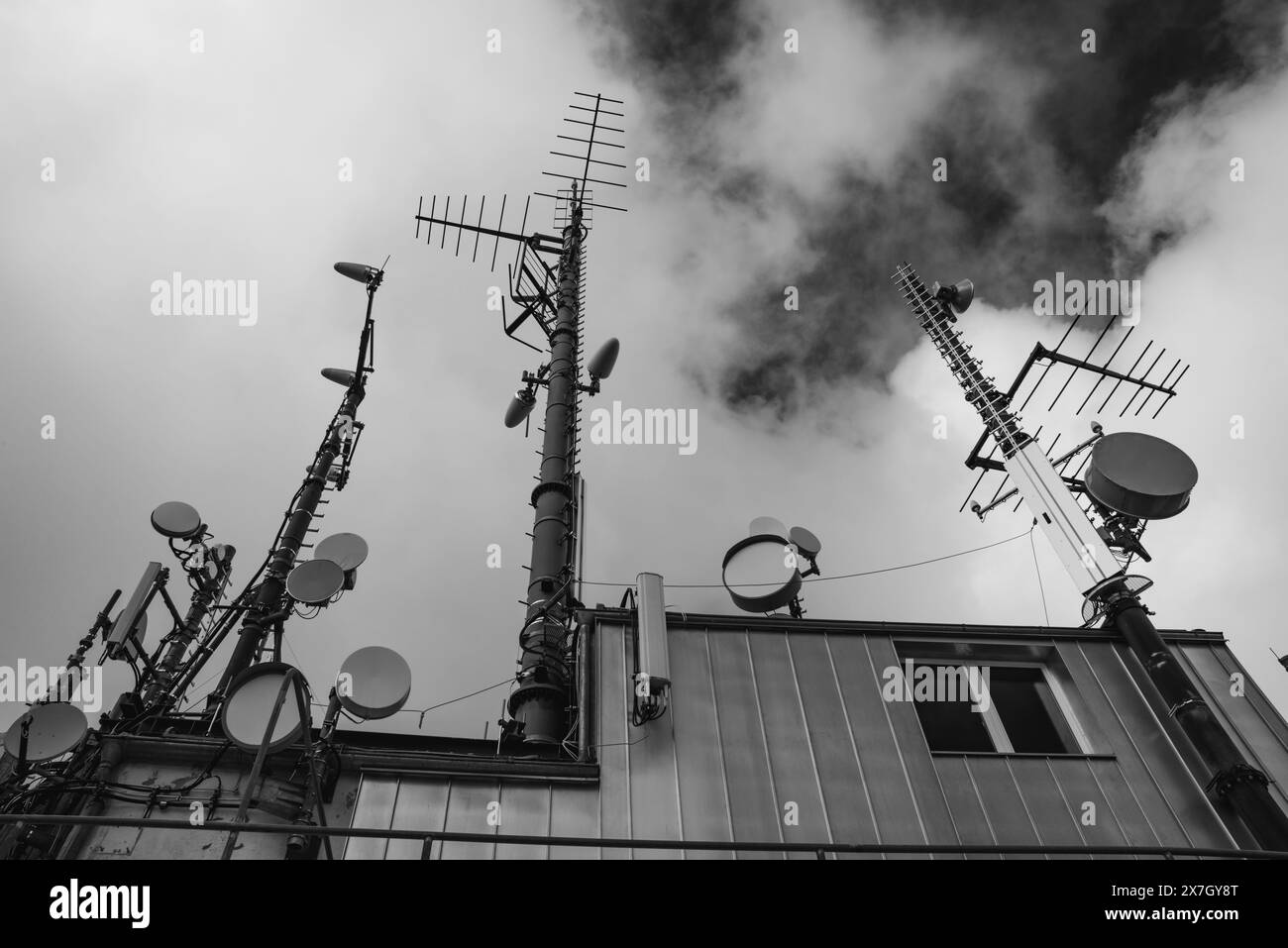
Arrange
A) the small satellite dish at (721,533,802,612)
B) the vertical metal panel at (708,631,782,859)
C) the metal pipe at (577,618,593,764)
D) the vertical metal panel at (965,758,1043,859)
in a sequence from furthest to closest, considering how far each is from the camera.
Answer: the small satellite dish at (721,533,802,612)
the metal pipe at (577,618,593,764)
the vertical metal panel at (965,758,1043,859)
the vertical metal panel at (708,631,782,859)

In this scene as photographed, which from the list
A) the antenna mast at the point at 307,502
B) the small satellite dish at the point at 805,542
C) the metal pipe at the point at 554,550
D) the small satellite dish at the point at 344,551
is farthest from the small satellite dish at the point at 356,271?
the small satellite dish at the point at 805,542

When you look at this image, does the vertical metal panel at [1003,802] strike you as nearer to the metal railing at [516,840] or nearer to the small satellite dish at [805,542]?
the metal railing at [516,840]

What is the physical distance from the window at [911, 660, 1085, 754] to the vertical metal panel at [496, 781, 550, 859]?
19.4ft

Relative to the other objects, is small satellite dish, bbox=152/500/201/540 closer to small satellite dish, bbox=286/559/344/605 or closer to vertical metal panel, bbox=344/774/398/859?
small satellite dish, bbox=286/559/344/605

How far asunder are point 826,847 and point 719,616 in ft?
17.0

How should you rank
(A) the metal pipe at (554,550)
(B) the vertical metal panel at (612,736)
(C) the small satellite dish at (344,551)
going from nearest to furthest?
(B) the vertical metal panel at (612,736) < (A) the metal pipe at (554,550) < (C) the small satellite dish at (344,551)

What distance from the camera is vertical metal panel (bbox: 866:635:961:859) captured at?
11391mm

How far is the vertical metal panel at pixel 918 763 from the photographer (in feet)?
37.4

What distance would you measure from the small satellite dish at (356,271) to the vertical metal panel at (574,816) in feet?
59.2

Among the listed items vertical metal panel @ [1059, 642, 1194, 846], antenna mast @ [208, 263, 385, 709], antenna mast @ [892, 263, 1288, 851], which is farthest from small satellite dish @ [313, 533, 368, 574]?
antenna mast @ [892, 263, 1288, 851]

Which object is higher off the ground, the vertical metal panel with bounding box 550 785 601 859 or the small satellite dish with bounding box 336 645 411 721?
the small satellite dish with bounding box 336 645 411 721

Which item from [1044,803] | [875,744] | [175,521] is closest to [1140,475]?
[1044,803]
